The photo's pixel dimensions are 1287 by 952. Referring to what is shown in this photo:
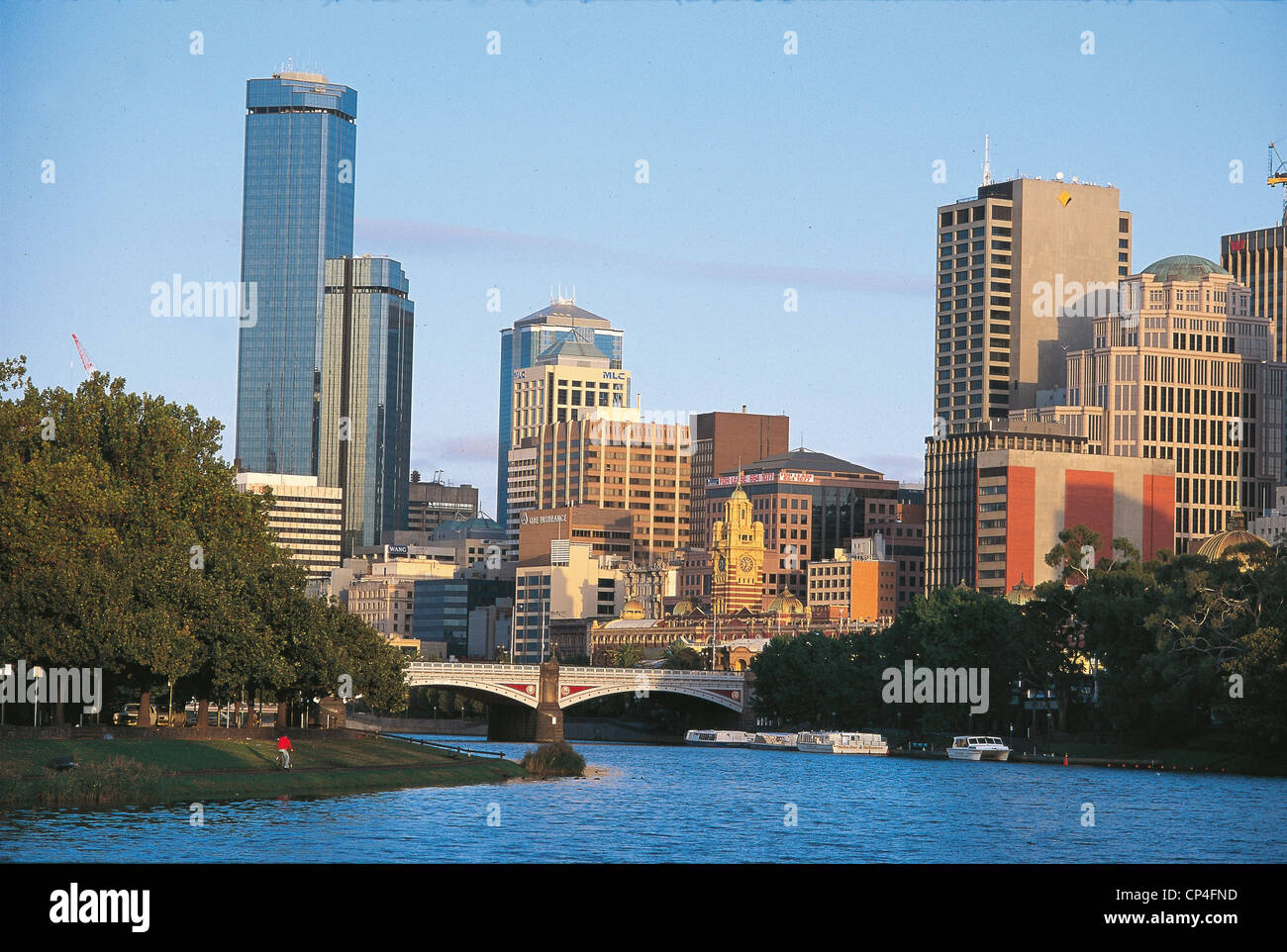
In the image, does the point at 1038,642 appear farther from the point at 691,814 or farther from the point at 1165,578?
the point at 691,814

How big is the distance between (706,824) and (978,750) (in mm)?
86612

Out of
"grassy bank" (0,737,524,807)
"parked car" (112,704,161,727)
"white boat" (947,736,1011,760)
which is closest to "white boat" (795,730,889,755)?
"white boat" (947,736,1011,760)

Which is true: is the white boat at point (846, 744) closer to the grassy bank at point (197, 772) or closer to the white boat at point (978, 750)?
the white boat at point (978, 750)

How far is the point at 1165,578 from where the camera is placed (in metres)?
160

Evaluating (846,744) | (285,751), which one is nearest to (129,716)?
(285,751)

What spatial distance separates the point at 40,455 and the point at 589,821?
132 feet

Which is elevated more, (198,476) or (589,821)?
(198,476)

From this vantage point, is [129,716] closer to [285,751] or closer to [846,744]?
A: [285,751]

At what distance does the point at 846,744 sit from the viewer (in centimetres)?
18362

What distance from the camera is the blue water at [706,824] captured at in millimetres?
61875

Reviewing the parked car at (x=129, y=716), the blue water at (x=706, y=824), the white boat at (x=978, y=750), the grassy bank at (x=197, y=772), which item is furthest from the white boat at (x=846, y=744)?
the grassy bank at (x=197, y=772)

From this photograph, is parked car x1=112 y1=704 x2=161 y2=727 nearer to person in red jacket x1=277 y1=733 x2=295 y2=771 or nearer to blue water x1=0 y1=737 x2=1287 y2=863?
person in red jacket x1=277 y1=733 x2=295 y2=771
